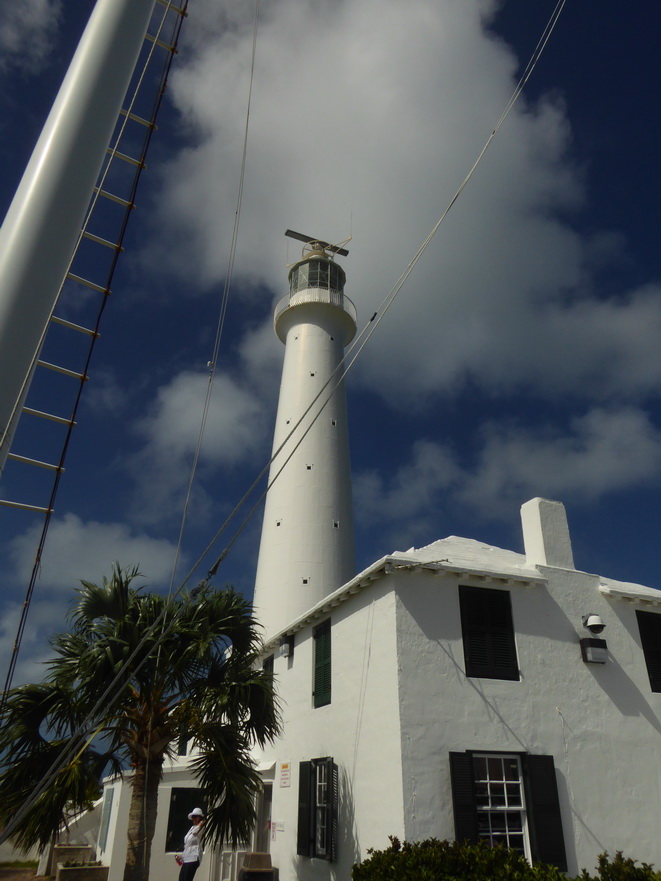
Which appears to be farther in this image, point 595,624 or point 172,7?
point 595,624

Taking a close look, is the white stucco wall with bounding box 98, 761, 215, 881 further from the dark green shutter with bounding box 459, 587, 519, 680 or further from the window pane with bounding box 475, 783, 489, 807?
the dark green shutter with bounding box 459, 587, 519, 680

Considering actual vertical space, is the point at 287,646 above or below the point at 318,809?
above

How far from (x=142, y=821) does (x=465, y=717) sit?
19.0 feet

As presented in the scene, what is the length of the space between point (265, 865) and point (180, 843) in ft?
8.83

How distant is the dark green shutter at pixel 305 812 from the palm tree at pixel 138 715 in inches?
85.0

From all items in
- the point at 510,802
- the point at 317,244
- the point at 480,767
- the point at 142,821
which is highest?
the point at 317,244

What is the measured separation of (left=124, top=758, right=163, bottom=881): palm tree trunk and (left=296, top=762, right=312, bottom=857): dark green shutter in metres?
3.52

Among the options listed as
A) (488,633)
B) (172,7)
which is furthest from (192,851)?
(172,7)

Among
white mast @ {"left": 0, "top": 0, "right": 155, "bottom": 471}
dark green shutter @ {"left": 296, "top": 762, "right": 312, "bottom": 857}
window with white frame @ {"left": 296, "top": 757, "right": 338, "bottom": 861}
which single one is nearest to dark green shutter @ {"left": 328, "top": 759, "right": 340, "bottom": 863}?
window with white frame @ {"left": 296, "top": 757, "right": 338, "bottom": 861}

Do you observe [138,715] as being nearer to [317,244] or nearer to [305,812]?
[305,812]

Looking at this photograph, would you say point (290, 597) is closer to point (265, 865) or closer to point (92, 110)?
point (265, 865)

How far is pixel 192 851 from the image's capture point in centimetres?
1126

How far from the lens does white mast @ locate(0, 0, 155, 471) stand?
12.1ft

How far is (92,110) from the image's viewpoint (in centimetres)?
423
